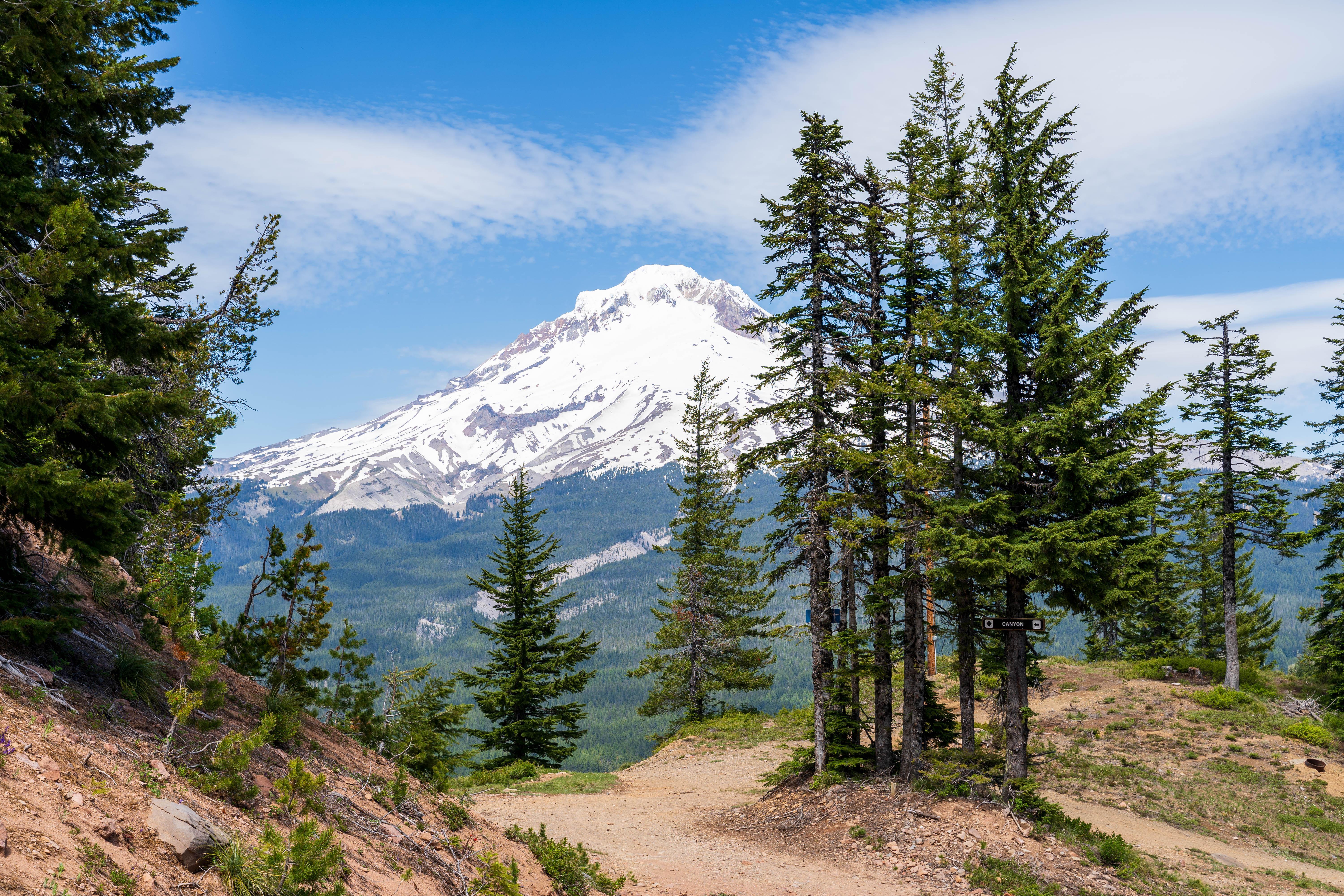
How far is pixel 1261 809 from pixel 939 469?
48.1ft

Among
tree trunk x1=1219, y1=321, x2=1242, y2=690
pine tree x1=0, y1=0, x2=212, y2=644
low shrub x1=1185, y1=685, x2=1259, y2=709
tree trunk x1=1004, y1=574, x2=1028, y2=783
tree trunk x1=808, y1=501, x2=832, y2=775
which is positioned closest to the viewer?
pine tree x1=0, y1=0, x2=212, y2=644

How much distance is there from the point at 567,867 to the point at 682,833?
7196 mm

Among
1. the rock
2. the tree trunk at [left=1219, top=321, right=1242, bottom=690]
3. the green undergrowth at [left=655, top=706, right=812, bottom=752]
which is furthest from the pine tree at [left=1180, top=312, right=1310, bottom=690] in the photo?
the rock

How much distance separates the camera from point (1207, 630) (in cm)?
4256

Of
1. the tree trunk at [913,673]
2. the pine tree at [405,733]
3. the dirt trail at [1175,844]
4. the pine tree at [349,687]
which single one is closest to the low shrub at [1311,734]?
the dirt trail at [1175,844]

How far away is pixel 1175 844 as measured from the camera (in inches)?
662

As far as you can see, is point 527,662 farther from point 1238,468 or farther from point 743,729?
point 1238,468

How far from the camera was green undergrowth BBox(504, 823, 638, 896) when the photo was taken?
34.9ft

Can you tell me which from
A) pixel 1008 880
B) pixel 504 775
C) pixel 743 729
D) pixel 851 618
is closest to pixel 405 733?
pixel 1008 880

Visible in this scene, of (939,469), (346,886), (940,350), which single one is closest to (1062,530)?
(939,469)

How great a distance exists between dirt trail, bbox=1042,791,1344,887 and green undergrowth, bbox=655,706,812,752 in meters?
10.7

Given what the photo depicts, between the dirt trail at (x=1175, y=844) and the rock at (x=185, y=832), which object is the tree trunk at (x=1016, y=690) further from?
the rock at (x=185, y=832)

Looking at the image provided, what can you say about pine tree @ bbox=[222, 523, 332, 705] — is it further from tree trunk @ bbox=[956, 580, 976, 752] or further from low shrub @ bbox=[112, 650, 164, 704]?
tree trunk @ bbox=[956, 580, 976, 752]

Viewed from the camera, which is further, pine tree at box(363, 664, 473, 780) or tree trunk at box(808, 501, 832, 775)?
tree trunk at box(808, 501, 832, 775)
